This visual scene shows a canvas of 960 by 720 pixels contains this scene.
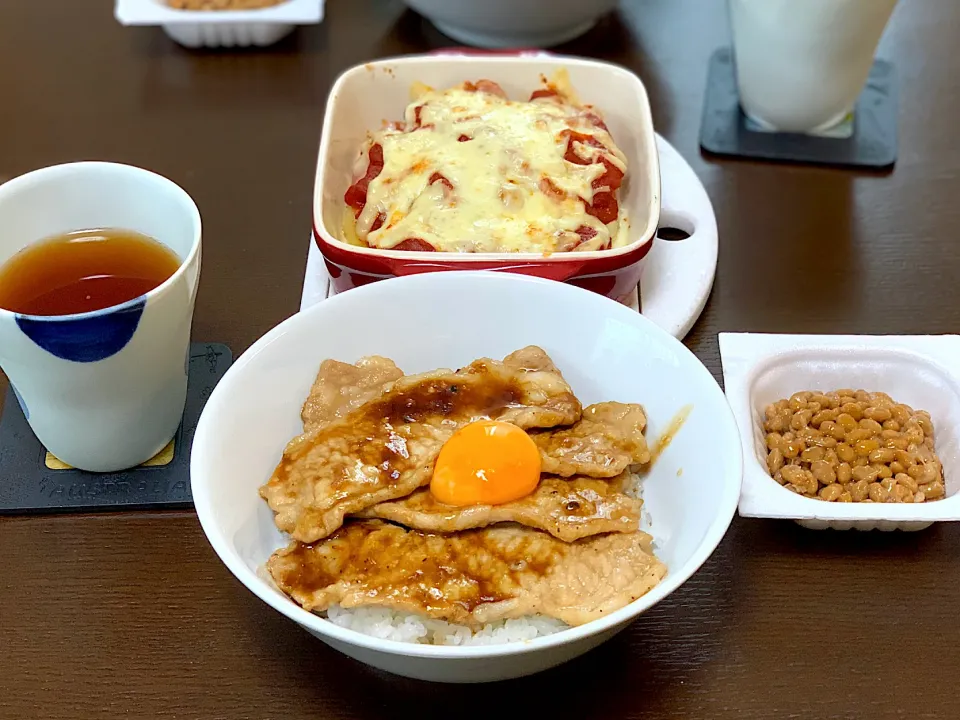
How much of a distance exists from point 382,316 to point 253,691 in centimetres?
63

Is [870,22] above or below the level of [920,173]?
above

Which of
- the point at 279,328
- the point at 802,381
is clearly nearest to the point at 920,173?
the point at 802,381

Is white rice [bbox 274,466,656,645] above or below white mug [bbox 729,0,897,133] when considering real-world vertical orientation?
below

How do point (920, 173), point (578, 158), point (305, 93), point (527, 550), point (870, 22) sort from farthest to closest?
point (305, 93), point (920, 173), point (870, 22), point (578, 158), point (527, 550)

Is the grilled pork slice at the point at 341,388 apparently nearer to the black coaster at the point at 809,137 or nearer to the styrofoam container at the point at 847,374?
the styrofoam container at the point at 847,374

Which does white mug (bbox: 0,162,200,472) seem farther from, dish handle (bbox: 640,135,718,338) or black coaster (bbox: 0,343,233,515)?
dish handle (bbox: 640,135,718,338)

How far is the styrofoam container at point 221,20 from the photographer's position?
8.29ft

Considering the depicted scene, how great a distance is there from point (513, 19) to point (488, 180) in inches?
36.3

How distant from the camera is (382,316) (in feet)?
5.28

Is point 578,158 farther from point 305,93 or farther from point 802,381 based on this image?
point 305,93

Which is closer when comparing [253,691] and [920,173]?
[253,691]

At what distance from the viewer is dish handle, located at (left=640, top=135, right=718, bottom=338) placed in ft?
6.19

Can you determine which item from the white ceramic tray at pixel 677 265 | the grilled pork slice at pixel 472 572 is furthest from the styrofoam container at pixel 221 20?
the grilled pork slice at pixel 472 572

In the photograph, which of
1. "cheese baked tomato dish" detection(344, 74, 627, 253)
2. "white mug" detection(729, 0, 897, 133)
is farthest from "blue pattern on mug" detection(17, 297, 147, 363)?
"white mug" detection(729, 0, 897, 133)
